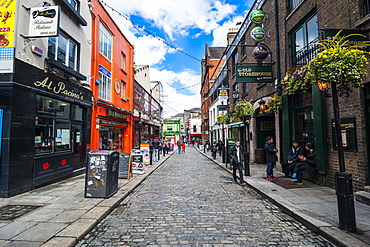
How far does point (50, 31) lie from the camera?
6.78 m

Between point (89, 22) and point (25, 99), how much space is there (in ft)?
21.4

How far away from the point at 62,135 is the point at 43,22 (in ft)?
13.7

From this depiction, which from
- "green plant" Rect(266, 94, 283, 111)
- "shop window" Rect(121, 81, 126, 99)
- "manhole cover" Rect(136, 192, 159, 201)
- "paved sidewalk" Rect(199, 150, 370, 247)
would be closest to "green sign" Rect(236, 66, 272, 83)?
"green plant" Rect(266, 94, 283, 111)

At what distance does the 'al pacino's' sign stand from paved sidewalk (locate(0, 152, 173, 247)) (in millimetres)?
3498

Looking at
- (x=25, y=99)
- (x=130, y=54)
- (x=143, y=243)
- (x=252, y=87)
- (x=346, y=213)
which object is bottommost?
(x=143, y=243)

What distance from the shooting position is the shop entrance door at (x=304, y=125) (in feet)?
27.1

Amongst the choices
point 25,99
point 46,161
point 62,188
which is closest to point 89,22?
point 25,99

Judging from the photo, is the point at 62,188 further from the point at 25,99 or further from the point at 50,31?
the point at 50,31

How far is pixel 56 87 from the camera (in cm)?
805

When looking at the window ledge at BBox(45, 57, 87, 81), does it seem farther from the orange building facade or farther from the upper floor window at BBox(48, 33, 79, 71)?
the orange building facade

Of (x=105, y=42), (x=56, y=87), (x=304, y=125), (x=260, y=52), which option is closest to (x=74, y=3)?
(x=105, y=42)

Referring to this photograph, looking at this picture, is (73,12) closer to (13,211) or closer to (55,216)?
(13,211)

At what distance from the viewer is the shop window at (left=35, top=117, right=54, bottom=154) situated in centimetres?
723

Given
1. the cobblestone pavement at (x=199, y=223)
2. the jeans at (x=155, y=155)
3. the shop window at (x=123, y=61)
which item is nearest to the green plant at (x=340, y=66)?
the cobblestone pavement at (x=199, y=223)
